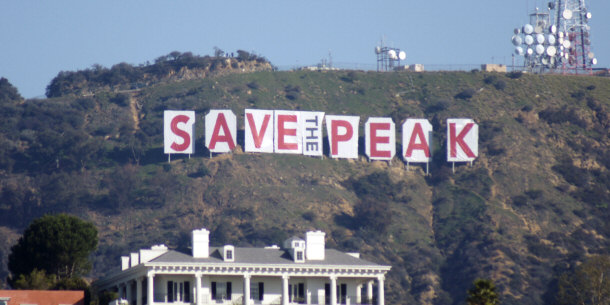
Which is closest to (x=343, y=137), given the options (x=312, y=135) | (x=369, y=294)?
(x=312, y=135)

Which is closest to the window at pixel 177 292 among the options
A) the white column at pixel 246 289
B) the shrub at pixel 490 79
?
the white column at pixel 246 289

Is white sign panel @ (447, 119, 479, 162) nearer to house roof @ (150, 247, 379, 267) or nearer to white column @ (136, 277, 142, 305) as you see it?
house roof @ (150, 247, 379, 267)

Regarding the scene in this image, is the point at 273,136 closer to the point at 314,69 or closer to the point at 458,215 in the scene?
the point at 458,215

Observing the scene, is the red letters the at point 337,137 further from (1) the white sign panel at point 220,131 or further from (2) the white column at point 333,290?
(2) the white column at point 333,290

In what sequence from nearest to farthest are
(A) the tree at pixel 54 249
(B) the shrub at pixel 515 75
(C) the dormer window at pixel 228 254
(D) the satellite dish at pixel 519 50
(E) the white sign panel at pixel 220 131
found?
(C) the dormer window at pixel 228 254, (A) the tree at pixel 54 249, (E) the white sign panel at pixel 220 131, (D) the satellite dish at pixel 519 50, (B) the shrub at pixel 515 75

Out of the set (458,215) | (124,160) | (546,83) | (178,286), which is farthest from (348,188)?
(178,286)

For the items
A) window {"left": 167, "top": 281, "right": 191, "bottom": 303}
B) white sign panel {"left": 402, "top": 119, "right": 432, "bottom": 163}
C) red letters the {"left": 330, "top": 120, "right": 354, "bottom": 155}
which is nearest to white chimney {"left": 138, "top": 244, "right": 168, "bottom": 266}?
window {"left": 167, "top": 281, "right": 191, "bottom": 303}
